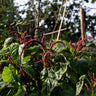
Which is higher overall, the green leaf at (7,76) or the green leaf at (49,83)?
the green leaf at (7,76)

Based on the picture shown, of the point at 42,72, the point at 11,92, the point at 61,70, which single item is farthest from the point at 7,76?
the point at 61,70

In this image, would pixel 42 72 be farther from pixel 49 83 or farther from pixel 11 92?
pixel 11 92

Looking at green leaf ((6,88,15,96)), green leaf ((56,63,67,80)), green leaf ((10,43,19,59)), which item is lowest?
green leaf ((6,88,15,96))

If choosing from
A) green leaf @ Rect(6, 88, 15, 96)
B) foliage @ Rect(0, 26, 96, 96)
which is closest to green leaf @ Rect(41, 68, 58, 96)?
foliage @ Rect(0, 26, 96, 96)

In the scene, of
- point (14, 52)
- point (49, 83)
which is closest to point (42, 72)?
point (49, 83)

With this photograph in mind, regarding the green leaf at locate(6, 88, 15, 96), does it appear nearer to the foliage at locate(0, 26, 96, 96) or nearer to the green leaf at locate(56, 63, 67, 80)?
the foliage at locate(0, 26, 96, 96)

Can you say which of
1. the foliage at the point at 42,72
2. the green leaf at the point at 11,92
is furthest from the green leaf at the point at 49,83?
the green leaf at the point at 11,92

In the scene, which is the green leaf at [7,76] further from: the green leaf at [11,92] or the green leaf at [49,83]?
the green leaf at [49,83]

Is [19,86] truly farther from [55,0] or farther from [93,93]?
[55,0]

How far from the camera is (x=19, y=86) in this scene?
931 mm

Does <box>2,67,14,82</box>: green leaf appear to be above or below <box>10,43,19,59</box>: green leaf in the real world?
below

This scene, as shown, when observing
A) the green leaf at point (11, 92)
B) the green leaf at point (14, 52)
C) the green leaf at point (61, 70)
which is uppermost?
the green leaf at point (14, 52)

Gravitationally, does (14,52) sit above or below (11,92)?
above

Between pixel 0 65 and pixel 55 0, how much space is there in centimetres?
431
